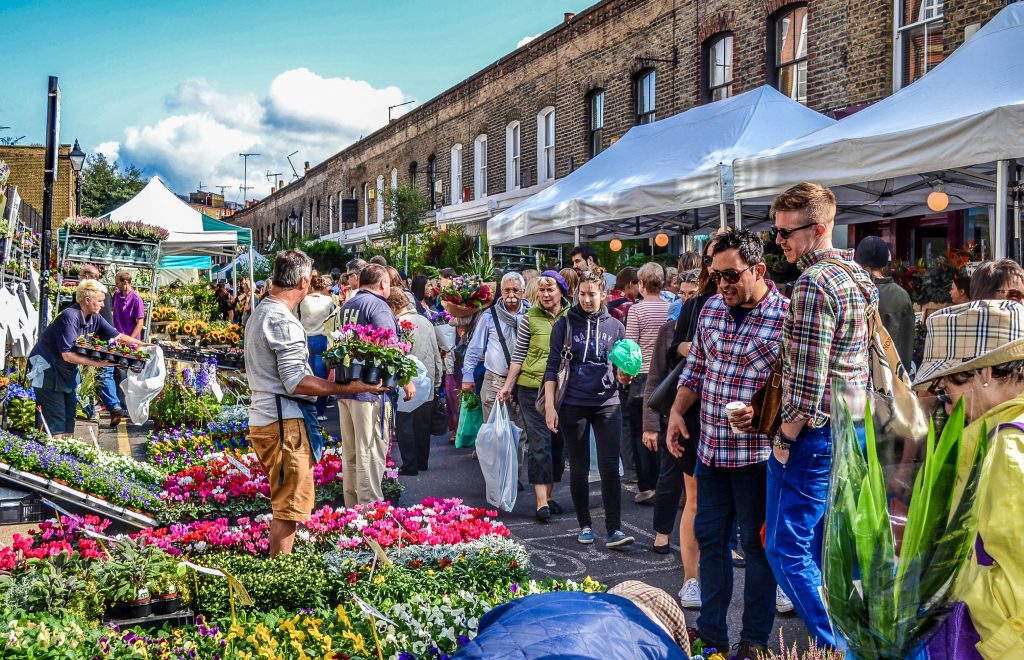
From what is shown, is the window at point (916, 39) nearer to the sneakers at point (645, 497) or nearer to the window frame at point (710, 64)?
the window frame at point (710, 64)

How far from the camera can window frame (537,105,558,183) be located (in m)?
21.9

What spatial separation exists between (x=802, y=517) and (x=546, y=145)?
64.7ft

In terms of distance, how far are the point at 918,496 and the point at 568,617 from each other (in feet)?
2.52

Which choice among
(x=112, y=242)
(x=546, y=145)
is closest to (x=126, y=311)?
(x=112, y=242)

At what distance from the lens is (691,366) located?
447cm

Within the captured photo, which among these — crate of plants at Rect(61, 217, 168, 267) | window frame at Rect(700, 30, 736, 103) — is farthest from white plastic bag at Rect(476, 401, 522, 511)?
window frame at Rect(700, 30, 736, 103)

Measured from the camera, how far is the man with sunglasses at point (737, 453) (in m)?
3.89

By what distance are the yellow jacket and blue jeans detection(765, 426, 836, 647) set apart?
180 centimetres

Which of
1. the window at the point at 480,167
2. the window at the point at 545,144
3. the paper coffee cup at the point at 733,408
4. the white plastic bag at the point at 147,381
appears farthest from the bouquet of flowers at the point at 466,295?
the window at the point at 480,167

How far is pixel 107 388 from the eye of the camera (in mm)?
11727

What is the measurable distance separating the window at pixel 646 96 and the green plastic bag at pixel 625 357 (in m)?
12.4

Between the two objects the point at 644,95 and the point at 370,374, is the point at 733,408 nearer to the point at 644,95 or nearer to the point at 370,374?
the point at 370,374

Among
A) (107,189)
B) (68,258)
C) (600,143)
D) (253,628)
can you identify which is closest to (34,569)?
(253,628)

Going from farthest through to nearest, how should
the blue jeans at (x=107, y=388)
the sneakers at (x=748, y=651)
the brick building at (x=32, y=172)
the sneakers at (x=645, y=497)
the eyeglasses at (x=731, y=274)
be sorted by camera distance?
the brick building at (x=32, y=172) → the blue jeans at (x=107, y=388) → the sneakers at (x=645, y=497) → the eyeglasses at (x=731, y=274) → the sneakers at (x=748, y=651)
